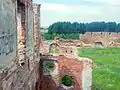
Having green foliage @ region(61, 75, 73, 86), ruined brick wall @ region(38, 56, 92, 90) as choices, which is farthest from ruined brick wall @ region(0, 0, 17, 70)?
ruined brick wall @ region(38, 56, 92, 90)

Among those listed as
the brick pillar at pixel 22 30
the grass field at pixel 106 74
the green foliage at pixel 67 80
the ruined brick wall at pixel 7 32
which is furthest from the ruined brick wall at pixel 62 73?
the ruined brick wall at pixel 7 32

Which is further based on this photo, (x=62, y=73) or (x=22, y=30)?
(x=62, y=73)

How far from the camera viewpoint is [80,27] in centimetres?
6222

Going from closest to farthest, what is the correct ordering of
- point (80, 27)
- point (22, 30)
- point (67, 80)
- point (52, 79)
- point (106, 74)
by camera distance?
point (22, 30) → point (67, 80) → point (52, 79) → point (106, 74) → point (80, 27)

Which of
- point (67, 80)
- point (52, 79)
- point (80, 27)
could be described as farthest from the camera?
point (80, 27)

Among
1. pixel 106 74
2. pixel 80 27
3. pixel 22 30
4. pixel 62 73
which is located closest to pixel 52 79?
pixel 62 73

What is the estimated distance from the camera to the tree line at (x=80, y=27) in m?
56.0

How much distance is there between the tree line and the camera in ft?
184

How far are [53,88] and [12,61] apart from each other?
7.19 metres

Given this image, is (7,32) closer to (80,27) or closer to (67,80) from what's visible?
(67,80)

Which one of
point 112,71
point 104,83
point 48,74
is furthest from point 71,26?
point 48,74

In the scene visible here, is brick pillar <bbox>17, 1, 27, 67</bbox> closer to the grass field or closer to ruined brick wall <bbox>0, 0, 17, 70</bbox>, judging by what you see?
ruined brick wall <bbox>0, 0, 17, 70</bbox>

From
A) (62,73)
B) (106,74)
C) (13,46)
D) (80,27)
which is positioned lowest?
(106,74)

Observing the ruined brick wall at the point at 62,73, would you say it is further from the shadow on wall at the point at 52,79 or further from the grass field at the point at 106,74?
the grass field at the point at 106,74
